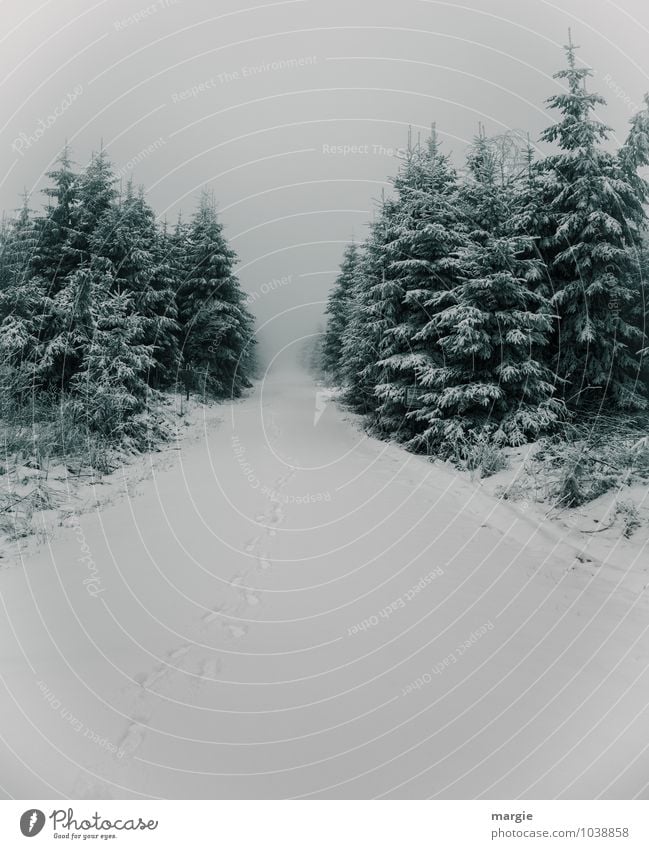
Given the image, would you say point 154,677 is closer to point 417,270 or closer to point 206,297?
point 417,270

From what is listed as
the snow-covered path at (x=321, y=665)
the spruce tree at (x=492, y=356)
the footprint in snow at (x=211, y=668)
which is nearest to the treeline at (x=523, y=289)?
the spruce tree at (x=492, y=356)

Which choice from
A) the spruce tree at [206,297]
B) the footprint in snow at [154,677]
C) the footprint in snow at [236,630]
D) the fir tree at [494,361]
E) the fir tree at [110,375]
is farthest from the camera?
the spruce tree at [206,297]

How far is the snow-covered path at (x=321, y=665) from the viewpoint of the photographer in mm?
2707

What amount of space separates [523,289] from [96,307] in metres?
13.4

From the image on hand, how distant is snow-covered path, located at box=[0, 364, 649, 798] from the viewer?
107 inches

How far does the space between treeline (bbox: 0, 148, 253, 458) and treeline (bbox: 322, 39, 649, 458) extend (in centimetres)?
850

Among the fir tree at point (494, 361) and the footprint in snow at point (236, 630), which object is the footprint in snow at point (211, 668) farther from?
the fir tree at point (494, 361)

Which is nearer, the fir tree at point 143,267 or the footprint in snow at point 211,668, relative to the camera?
the footprint in snow at point 211,668

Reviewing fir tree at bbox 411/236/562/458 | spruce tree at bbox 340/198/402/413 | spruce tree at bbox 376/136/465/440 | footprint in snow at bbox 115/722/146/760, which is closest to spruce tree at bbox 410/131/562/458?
fir tree at bbox 411/236/562/458

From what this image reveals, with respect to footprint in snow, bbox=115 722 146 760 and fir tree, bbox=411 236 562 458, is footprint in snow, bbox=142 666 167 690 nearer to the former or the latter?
footprint in snow, bbox=115 722 146 760

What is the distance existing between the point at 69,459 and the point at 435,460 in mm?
9579

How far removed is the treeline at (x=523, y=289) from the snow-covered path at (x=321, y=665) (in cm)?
556

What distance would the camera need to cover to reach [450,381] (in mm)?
12414

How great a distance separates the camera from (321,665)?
353 cm
